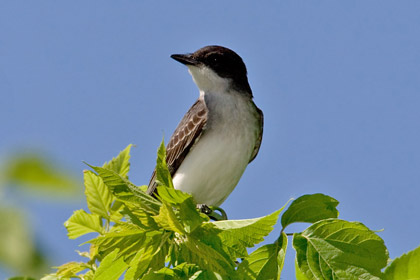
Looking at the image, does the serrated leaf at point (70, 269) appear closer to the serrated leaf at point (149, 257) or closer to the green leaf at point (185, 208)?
the serrated leaf at point (149, 257)

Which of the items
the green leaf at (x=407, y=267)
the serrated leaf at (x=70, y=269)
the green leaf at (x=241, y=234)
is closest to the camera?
the green leaf at (x=407, y=267)

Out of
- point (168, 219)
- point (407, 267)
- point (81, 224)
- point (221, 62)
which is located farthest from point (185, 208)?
point (221, 62)

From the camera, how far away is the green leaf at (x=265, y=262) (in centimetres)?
282

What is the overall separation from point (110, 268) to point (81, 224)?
971mm

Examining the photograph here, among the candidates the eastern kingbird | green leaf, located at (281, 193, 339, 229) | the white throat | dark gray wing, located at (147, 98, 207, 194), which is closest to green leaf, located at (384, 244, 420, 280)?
green leaf, located at (281, 193, 339, 229)

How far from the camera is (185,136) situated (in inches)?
296

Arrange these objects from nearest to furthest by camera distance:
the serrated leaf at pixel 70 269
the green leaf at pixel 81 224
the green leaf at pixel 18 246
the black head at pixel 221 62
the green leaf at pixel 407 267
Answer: the green leaf at pixel 18 246 < the green leaf at pixel 407 267 < the serrated leaf at pixel 70 269 < the green leaf at pixel 81 224 < the black head at pixel 221 62

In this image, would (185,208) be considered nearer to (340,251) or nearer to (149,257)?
(149,257)

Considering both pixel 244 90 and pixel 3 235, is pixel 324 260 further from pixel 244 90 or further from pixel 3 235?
pixel 244 90

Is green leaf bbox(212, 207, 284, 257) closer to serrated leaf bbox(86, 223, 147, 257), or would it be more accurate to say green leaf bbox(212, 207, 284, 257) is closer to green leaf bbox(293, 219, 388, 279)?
green leaf bbox(293, 219, 388, 279)

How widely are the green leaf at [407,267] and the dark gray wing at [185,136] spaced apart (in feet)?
17.0

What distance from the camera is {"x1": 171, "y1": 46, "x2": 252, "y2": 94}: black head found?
815cm

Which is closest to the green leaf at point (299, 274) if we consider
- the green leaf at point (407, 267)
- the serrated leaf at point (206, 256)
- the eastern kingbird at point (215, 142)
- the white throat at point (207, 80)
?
the serrated leaf at point (206, 256)

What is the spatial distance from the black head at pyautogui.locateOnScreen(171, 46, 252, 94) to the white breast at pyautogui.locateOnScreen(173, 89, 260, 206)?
61cm
